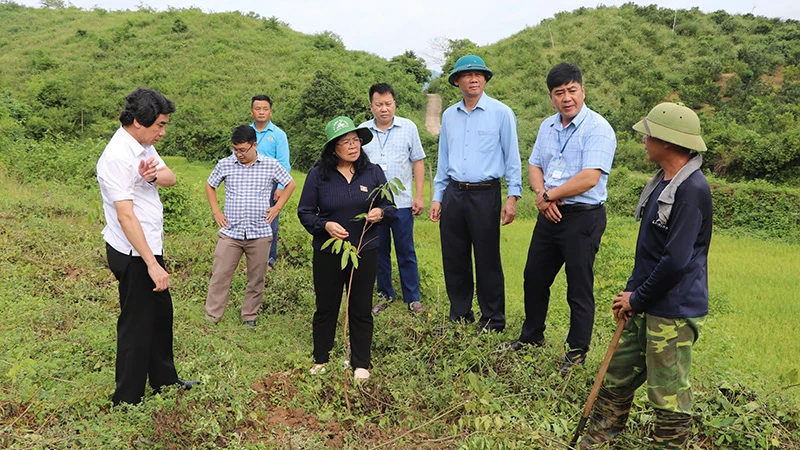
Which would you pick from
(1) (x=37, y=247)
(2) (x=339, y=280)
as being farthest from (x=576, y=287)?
(1) (x=37, y=247)

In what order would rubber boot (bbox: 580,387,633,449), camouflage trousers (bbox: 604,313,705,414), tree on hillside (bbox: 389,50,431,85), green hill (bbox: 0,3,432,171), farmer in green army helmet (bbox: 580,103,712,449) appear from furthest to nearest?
tree on hillside (bbox: 389,50,431,85), green hill (bbox: 0,3,432,171), rubber boot (bbox: 580,387,633,449), camouflage trousers (bbox: 604,313,705,414), farmer in green army helmet (bbox: 580,103,712,449)

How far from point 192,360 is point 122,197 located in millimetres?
1413

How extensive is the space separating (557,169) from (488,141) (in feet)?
2.12

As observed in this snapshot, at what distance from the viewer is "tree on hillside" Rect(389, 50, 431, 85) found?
25.3m

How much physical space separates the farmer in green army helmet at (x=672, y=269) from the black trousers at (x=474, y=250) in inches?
60.8

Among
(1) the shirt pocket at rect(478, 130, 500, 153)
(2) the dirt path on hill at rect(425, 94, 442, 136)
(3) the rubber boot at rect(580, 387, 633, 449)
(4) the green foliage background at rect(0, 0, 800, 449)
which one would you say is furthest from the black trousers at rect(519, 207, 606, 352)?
(2) the dirt path on hill at rect(425, 94, 442, 136)

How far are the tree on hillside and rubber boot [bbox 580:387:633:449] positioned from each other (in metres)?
23.1

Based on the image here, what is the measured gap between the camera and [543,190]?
4.04 meters

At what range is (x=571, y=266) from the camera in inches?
152

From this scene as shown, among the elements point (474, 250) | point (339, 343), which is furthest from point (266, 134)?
point (474, 250)

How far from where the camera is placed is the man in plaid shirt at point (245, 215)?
490cm

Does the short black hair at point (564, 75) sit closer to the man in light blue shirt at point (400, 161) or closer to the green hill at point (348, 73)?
the man in light blue shirt at point (400, 161)

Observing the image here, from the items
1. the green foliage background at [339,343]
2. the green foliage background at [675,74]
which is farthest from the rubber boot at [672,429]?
the green foliage background at [675,74]

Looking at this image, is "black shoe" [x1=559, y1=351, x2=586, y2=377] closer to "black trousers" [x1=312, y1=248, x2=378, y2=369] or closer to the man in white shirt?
"black trousers" [x1=312, y1=248, x2=378, y2=369]
